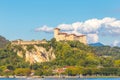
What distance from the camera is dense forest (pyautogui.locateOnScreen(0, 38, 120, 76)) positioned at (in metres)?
144

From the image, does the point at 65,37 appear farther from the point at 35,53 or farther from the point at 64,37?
the point at 35,53

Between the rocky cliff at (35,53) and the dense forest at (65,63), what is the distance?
1591mm

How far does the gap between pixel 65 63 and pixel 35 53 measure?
17.9 m

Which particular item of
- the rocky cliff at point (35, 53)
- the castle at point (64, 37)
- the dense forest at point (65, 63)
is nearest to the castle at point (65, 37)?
the castle at point (64, 37)

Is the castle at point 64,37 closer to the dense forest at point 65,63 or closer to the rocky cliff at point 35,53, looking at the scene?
the dense forest at point 65,63

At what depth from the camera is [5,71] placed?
159250mm

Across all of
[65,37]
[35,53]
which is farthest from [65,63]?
[35,53]

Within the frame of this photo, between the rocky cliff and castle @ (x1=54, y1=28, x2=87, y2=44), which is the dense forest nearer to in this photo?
the rocky cliff

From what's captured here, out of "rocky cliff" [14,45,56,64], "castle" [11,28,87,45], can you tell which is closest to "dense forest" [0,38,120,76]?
"rocky cliff" [14,45,56,64]

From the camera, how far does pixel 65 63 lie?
162 m

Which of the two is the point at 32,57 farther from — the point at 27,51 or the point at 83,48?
the point at 83,48

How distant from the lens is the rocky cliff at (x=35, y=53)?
172 metres

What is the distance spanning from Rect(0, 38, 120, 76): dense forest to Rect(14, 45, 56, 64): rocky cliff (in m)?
1.59

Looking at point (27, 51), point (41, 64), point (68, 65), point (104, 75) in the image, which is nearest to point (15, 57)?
point (27, 51)
